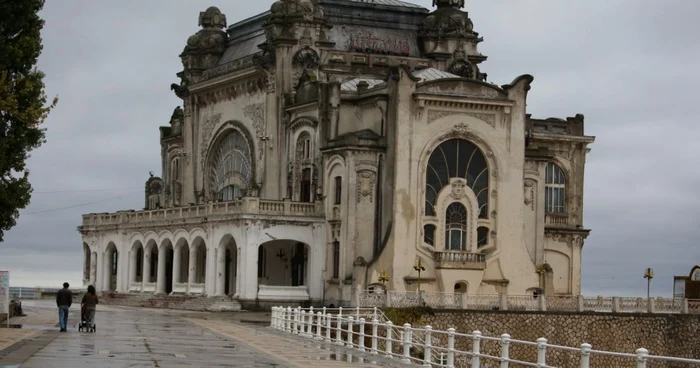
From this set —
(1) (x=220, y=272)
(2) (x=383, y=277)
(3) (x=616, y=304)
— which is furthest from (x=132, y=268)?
(3) (x=616, y=304)

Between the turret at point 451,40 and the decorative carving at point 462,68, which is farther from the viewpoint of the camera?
the turret at point 451,40

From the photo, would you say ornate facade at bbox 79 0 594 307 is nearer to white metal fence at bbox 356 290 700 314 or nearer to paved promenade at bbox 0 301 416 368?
white metal fence at bbox 356 290 700 314

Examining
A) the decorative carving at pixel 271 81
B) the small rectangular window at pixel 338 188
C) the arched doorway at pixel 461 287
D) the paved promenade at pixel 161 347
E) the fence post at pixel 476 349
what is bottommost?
the paved promenade at pixel 161 347

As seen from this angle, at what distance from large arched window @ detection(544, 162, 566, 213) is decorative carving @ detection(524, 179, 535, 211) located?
483 centimetres

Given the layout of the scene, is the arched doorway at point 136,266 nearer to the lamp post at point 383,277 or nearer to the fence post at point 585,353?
the lamp post at point 383,277

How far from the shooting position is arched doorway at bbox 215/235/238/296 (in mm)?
80250

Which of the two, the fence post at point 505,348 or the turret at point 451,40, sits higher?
the turret at point 451,40

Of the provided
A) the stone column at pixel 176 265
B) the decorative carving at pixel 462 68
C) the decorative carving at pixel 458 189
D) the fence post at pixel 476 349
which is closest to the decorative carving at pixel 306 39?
the decorative carving at pixel 462 68

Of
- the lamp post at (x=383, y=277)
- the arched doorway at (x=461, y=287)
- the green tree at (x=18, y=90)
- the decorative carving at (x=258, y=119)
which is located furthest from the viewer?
the decorative carving at (x=258, y=119)

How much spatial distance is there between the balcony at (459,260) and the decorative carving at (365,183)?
189 inches

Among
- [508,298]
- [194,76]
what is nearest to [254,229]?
[508,298]

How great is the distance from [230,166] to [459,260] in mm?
21944

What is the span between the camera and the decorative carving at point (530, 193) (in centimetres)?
8244

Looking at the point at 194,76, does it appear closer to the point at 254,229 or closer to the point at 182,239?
the point at 182,239
